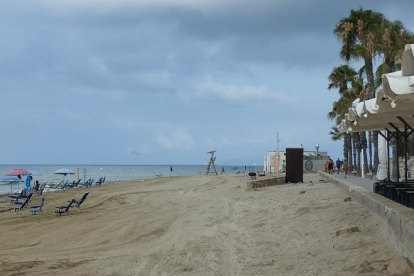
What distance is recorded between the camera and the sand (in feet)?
23.3

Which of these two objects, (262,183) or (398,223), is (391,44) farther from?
(398,223)

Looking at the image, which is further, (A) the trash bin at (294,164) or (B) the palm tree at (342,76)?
(B) the palm tree at (342,76)

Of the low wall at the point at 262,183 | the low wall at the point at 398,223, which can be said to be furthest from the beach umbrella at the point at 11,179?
the low wall at the point at 398,223

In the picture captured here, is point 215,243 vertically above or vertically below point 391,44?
below

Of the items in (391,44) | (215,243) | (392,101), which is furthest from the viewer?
(391,44)

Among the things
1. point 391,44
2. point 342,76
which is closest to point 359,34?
point 391,44

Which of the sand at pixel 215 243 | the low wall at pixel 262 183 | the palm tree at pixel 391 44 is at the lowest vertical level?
the sand at pixel 215 243

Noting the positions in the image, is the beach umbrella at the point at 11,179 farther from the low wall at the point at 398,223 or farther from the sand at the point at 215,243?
the low wall at the point at 398,223

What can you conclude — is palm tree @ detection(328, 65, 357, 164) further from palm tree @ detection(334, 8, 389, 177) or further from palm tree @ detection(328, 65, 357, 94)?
palm tree @ detection(334, 8, 389, 177)

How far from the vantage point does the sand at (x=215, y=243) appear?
711 centimetres

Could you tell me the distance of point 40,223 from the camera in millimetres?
15211

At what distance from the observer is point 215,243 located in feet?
31.4

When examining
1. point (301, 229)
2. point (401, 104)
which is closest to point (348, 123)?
point (301, 229)

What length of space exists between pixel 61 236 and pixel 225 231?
13.3ft
